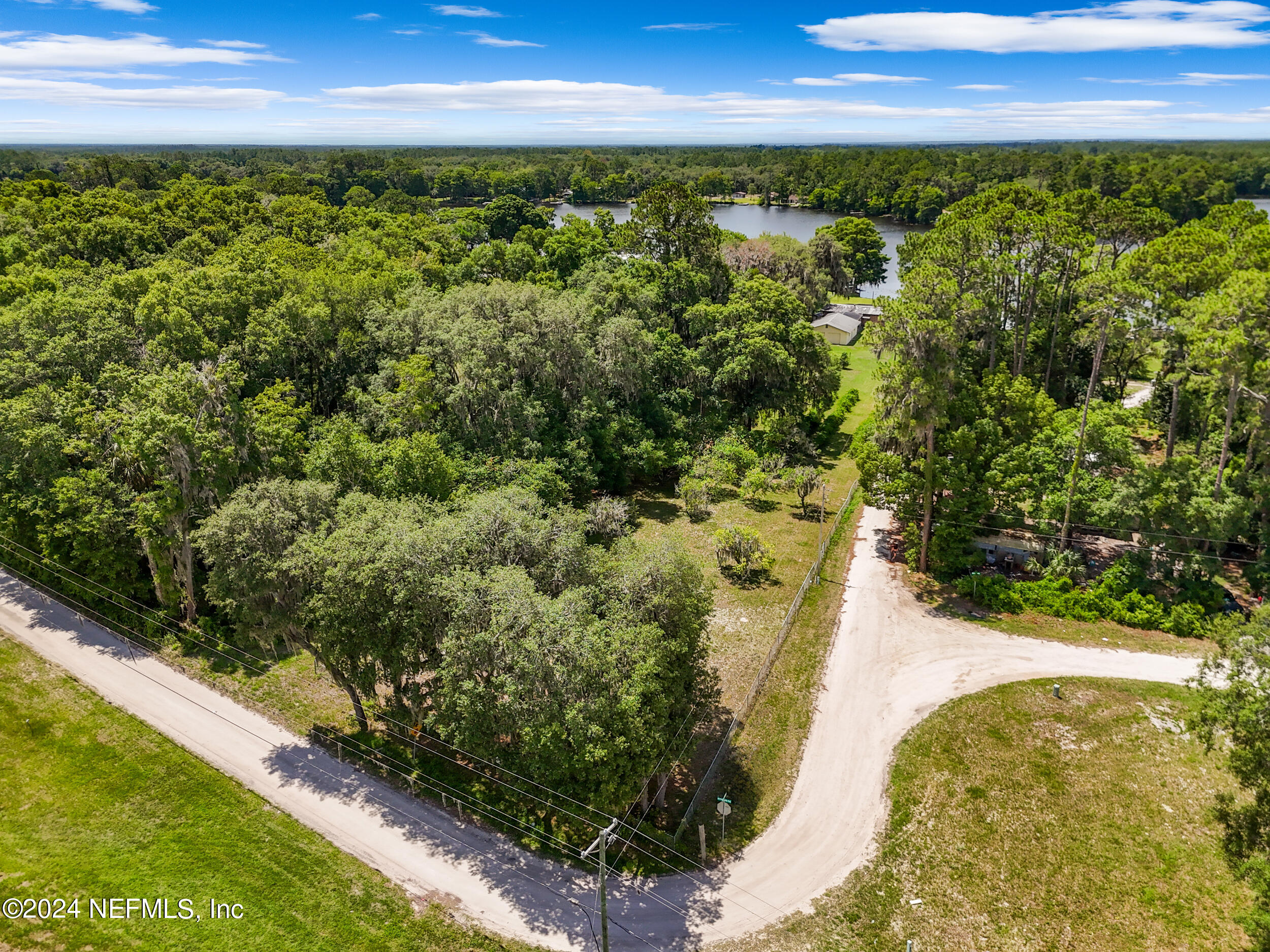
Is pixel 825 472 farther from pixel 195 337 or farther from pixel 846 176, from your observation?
pixel 846 176

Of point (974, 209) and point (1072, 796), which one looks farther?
point (974, 209)

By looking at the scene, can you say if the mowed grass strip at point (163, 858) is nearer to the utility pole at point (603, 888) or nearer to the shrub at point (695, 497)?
the utility pole at point (603, 888)

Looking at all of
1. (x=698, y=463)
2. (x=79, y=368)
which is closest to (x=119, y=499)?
(x=79, y=368)

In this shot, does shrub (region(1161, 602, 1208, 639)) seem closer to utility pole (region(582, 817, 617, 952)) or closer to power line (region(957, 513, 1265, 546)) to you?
power line (region(957, 513, 1265, 546))

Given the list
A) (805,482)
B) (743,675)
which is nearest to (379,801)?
(743,675)

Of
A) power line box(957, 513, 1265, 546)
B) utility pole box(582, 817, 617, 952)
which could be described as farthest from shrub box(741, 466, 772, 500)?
utility pole box(582, 817, 617, 952)

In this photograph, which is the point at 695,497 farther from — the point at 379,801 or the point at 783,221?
the point at 783,221
